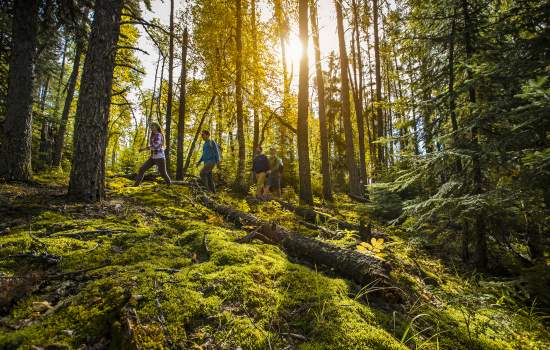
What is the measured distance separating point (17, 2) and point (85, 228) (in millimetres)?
6838

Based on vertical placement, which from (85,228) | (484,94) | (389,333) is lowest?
(389,333)

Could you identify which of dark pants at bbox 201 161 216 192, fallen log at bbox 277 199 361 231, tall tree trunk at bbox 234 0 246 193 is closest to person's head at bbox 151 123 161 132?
dark pants at bbox 201 161 216 192

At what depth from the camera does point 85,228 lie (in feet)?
12.6

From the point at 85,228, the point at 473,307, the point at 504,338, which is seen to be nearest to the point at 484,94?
the point at 473,307

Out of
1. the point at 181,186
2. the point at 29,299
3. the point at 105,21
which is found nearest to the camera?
the point at 29,299

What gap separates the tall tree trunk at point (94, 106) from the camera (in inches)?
209

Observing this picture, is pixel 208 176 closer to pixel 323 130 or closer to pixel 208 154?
pixel 208 154

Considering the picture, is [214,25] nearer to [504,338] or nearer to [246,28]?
[246,28]

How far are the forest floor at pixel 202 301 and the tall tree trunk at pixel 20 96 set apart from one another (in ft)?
11.7

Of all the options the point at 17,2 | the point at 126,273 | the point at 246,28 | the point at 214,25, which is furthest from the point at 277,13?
the point at 126,273

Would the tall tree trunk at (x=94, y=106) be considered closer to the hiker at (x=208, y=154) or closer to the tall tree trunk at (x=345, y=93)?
→ the hiker at (x=208, y=154)

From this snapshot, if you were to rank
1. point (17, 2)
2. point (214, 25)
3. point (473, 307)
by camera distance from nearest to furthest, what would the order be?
point (473, 307), point (17, 2), point (214, 25)

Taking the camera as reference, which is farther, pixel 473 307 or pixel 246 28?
pixel 246 28

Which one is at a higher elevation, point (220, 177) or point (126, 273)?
point (220, 177)
